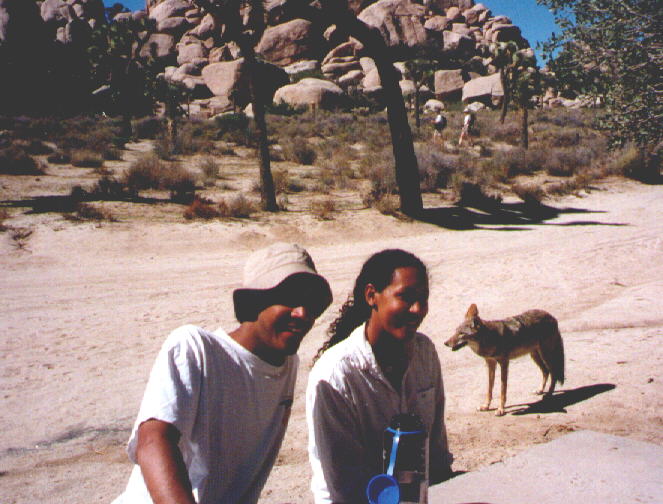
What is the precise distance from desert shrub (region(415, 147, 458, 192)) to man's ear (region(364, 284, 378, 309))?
16.3 m

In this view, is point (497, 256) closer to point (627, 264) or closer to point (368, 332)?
point (627, 264)

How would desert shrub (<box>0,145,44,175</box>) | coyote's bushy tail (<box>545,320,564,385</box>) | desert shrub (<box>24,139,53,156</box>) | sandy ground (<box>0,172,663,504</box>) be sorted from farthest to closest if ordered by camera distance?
desert shrub (<box>24,139,53,156</box>) < desert shrub (<box>0,145,44,175</box>) < coyote's bushy tail (<box>545,320,564,385</box>) < sandy ground (<box>0,172,663,504</box>)

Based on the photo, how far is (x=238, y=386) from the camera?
193 centimetres

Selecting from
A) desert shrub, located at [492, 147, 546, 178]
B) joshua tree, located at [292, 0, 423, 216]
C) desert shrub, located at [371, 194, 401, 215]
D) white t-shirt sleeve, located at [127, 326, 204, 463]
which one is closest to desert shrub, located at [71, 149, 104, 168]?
joshua tree, located at [292, 0, 423, 216]

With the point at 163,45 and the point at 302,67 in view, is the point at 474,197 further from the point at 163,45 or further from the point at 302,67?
the point at 163,45

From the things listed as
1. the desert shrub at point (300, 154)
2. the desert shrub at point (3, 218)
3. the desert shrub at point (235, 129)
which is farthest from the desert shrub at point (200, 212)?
the desert shrub at point (235, 129)

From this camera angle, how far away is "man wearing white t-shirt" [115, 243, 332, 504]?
5.72 ft

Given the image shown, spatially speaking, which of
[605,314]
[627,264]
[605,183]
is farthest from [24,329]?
[605,183]

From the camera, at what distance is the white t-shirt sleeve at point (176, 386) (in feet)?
5.55

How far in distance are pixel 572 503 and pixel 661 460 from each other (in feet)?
3.31

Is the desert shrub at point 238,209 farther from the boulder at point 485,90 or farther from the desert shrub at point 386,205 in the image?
the boulder at point 485,90

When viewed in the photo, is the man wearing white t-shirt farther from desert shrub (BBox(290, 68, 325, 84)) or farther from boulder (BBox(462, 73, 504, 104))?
desert shrub (BBox(290, 68, 325, 84))

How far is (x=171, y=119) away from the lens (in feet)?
90.8

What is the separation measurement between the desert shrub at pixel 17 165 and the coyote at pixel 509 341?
17.7m
